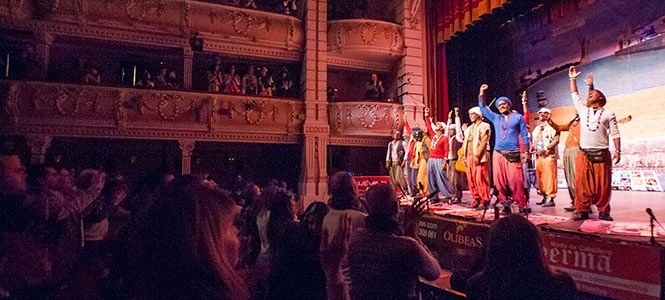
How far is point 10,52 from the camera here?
1150 centimetres

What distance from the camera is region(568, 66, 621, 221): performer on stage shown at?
5332mm

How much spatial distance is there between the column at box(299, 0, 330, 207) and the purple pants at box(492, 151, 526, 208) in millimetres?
6815

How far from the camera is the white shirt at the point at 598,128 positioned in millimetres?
5328

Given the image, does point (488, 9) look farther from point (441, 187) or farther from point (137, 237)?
point (137, 237)

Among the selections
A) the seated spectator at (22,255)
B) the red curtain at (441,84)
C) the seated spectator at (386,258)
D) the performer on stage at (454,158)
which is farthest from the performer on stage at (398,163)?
the seated spectator at (22,255)

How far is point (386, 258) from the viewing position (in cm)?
233

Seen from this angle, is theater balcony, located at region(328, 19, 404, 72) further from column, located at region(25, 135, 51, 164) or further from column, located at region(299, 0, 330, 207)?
column, located at region(25, 135, 51, 164)

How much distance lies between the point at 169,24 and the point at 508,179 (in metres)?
10.3

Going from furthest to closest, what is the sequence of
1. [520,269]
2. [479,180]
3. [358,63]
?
1. [358,63]
2. [479,180]
3. [520,269]

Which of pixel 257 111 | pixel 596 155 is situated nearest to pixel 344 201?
pixel 596 155

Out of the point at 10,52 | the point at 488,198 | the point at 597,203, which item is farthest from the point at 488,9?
the point at 10,52

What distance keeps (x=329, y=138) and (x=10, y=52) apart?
31.6ft

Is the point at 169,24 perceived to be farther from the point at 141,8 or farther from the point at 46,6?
the point at 46,6

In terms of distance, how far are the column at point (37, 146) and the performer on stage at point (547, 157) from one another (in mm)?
11709
